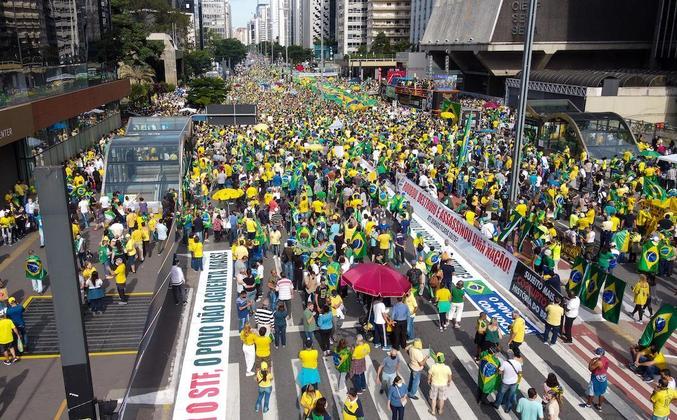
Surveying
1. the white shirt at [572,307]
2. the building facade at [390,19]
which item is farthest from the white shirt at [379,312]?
the building facade at [390,19]

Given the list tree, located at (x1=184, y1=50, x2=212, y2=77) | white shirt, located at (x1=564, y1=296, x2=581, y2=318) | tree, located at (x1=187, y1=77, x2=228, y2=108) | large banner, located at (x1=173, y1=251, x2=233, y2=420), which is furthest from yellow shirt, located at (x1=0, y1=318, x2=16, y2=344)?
tree, located at (x1=184, y1=50, x2=212, y2=77)

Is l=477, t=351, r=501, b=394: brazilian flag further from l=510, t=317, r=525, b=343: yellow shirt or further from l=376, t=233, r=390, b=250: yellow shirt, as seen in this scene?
l=376, t=233, r=390, b=250: yellow shirt

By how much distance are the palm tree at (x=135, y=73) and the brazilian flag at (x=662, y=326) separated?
53.4 m

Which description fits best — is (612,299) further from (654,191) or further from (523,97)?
(654,191)

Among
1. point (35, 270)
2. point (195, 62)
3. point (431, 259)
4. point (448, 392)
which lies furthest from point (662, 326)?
point (195, 62)

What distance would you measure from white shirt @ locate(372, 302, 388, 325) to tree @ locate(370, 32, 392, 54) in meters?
122

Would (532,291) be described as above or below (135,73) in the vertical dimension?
below

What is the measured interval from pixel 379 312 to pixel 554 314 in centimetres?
378

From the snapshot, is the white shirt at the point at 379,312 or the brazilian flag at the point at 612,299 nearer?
the white shirt at the point at 379,312

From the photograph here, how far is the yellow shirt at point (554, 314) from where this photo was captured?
12359 mm

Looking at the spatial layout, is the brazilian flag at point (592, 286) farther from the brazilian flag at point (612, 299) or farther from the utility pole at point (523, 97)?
the utility pole at point (523, 97)

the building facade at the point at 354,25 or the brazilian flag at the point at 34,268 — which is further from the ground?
the building facade at the point at 354,25

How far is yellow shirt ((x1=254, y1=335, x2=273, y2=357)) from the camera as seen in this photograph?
10.7 m

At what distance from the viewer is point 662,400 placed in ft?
30.2
